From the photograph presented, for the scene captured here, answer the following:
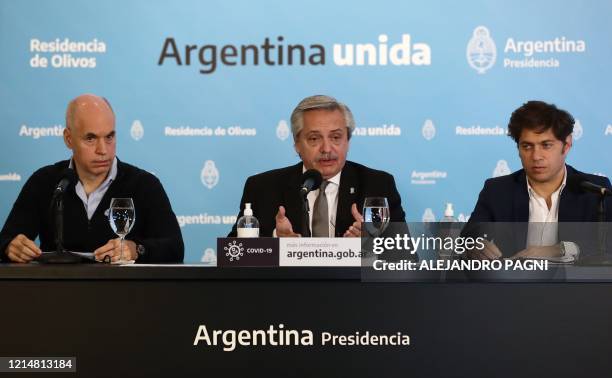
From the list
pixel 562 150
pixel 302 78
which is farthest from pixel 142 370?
pixel 302 78

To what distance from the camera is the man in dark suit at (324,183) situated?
4.05 metres

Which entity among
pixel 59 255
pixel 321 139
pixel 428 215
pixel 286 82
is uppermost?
pixel 286 82

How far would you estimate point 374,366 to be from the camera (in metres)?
2.55

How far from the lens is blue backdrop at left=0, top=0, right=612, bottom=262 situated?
193 inches

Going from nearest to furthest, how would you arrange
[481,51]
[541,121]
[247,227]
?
1. [247,227]
2. [541,121]
3. [481,51]

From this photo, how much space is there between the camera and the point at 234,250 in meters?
2.66

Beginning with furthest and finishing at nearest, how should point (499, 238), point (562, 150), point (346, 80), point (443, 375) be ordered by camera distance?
point (346, 80)
point (562, 150)
point (499, 238)
point (443, 375)

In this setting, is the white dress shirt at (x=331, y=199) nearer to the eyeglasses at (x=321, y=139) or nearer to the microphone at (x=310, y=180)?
the eyeglasses at (x=321, y=139)

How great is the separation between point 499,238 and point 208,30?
2.71m

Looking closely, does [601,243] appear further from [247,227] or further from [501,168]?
[501,168]

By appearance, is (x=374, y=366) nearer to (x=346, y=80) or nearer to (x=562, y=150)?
(x=562, y=150)

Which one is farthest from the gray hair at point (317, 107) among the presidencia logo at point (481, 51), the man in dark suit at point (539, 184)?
the presidencia logo at point (481, 51)

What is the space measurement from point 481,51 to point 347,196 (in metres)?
1.43

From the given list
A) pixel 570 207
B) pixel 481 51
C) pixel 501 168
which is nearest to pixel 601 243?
pixel 570 207
